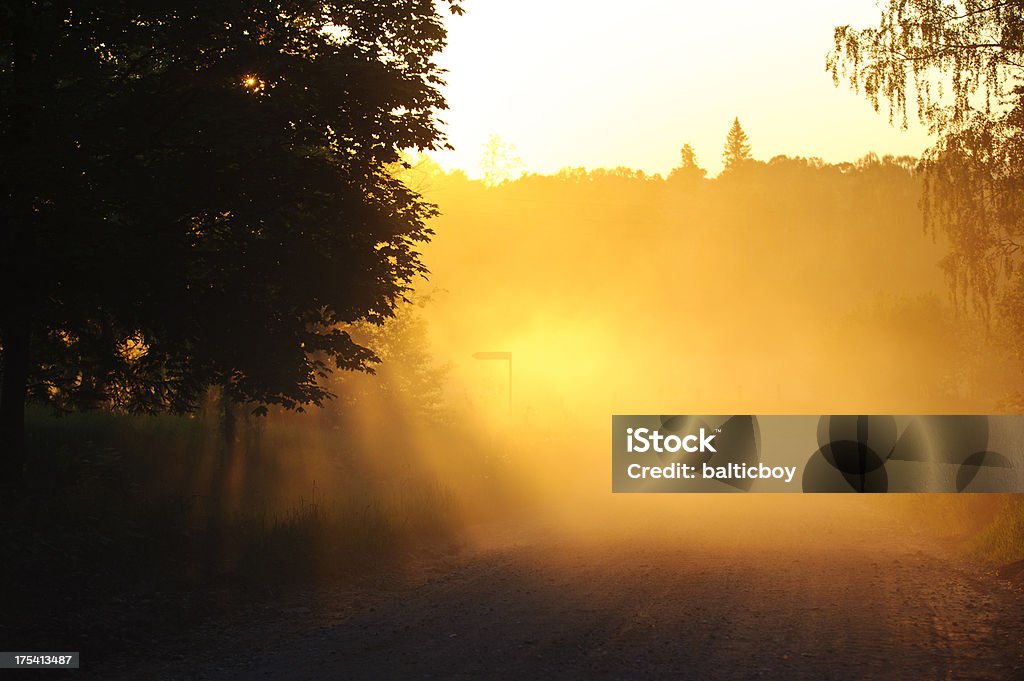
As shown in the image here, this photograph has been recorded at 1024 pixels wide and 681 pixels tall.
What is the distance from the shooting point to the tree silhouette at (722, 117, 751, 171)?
638 feet

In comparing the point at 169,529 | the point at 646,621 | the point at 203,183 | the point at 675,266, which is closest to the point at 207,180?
the point at 203,183

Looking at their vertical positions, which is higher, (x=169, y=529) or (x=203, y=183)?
(x=203, y=183)

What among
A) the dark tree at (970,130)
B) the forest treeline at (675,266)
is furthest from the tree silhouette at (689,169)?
the dark tree at (970,130)

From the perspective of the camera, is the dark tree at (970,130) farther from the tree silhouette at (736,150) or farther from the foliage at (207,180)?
the tree silhouette at (736,150)

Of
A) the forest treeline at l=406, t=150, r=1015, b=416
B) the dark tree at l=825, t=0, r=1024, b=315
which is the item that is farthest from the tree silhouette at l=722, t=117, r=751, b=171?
the dark tree at l=825, t=0, r=1024, b=315

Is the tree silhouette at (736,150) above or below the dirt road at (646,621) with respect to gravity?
above

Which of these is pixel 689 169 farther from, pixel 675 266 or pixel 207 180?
pixel 207 180

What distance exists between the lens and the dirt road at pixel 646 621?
889 cm

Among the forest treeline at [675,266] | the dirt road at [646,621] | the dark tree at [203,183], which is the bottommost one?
the dirt road at [646,621]

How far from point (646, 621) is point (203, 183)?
8.38m

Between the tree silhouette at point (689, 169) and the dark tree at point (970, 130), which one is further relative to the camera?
the tree silhouette at point (689, 169)

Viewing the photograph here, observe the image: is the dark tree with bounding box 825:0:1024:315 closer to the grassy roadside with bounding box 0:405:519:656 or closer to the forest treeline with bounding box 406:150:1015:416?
the grassy roadside with bounding box 0:405:519:656

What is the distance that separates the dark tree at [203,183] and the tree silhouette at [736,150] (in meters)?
187

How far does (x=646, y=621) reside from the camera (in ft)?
34.9
